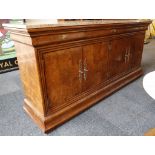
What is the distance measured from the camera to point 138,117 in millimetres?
1677

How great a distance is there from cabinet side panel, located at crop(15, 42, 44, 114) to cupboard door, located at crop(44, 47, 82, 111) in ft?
0.28

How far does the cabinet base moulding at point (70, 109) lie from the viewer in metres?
1.48

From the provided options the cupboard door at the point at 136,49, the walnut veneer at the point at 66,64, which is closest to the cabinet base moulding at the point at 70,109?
the walnut veneer at the point at 66,64

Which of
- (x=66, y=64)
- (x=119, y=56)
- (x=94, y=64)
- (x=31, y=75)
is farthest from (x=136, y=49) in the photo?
(x=31, y=75)

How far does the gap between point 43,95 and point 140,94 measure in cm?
133

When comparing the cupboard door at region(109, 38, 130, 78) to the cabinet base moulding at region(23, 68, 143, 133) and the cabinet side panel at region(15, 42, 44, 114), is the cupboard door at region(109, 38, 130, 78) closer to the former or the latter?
the cabinet base moulding at region(23, 68, 143, 133)

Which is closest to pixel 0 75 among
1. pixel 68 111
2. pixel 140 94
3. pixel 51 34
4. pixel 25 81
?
pixel 25 81

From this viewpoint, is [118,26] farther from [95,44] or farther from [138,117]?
[138,117]

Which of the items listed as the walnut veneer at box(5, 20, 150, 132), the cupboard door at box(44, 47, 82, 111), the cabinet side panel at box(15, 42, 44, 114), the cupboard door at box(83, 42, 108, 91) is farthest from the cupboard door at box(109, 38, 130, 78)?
the cabinet side panel at box(15, 42, 44, 114)

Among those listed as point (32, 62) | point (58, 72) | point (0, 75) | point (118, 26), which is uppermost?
point (118, 26)

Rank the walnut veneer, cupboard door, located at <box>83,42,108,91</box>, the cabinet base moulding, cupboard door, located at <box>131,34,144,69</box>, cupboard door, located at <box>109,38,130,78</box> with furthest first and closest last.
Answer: cupboard door, located at <box>131,34,144,69</box>
cupboard door, located at <box>109,38,130,78</box>
cupboard door, located at <box>83,42,108,91</box>
the cabinet base moulding
the walnut veneer

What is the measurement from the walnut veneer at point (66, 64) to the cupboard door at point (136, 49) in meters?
0.20

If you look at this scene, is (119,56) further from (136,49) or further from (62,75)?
(62,75)

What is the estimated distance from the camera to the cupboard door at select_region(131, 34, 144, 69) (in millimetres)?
2306
